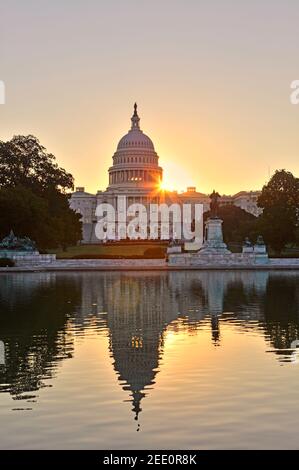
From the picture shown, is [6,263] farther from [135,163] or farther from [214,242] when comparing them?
[135,163]

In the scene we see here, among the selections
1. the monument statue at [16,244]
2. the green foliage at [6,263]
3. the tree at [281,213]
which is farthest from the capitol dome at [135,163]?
the green foliage at [6,263]

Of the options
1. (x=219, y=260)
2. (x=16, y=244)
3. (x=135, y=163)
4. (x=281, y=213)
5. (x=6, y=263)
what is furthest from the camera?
(x=135, y=163)

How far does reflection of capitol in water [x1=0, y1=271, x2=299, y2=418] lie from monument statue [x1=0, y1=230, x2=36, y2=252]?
23.4 m

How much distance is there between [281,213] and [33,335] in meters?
56.4

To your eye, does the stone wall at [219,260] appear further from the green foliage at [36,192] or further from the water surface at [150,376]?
the water surface at [150,376]

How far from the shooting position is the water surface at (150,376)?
9.97 metres

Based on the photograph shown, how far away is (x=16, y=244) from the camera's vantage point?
200ft

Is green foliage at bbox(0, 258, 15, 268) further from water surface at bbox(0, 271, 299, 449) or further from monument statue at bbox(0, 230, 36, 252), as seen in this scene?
water surface at bbox(0, 271, 299, 449)

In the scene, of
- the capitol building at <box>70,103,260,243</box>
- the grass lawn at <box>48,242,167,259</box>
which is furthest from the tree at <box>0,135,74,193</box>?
the capitol building at <box>70,103,260,243</box>

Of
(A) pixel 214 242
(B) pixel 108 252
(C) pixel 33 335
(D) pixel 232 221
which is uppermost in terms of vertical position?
(D) pixel 232 221

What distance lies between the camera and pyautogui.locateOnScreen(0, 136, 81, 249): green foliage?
216 feet

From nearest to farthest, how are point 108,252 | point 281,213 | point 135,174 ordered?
point 281,213 → point 108,252 → point 135,174

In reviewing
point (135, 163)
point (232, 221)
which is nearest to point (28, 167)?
point (232, 221)
